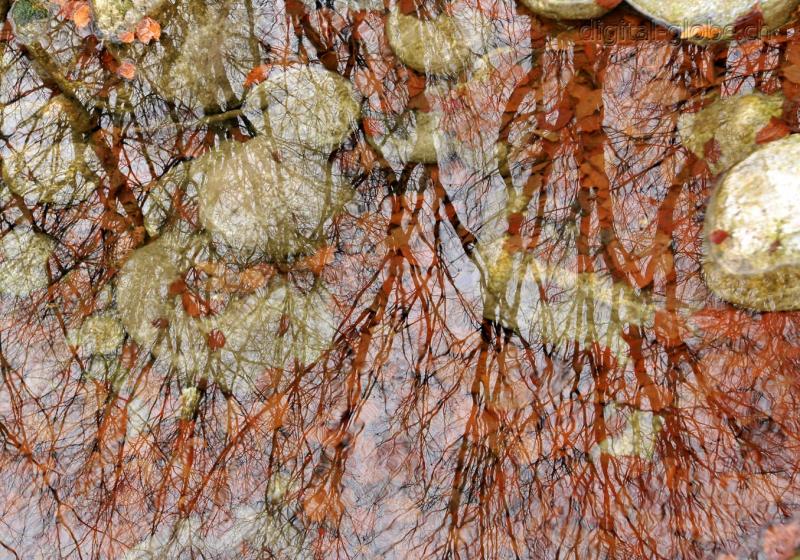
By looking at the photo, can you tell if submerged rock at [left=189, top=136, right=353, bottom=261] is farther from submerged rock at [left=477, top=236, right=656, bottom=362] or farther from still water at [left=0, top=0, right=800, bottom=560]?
submerged rock at [left=477, top=236, right=656, bottom=362]

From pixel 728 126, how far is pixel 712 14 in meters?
0.44

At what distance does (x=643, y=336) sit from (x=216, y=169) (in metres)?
1.84

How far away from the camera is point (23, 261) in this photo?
88.3 inches

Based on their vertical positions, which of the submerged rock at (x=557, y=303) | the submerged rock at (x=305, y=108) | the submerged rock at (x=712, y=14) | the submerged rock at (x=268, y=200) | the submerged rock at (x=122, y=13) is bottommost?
the submerged rock at (x=557, y=303)

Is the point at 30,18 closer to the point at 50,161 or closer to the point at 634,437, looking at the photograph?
the point at 50,161

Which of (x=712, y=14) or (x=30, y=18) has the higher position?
(x=30, y=18)

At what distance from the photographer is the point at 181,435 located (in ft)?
6.89

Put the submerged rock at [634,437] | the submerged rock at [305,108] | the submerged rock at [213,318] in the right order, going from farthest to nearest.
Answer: the submerged rock at [305,108] < the submerged rock at [213,318] < the submerged rock at [634,437]

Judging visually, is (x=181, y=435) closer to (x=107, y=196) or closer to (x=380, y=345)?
(x=380, y=345)

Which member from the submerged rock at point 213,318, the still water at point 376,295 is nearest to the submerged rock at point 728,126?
the still water at point 376,295

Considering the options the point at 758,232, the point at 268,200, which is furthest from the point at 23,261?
the point at 758,232

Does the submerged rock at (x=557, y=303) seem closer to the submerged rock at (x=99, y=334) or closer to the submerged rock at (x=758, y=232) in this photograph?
the submerged rock at (x=758, y=232)

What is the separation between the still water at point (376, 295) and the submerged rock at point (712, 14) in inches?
2.1

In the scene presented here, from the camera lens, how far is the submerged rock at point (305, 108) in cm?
227
